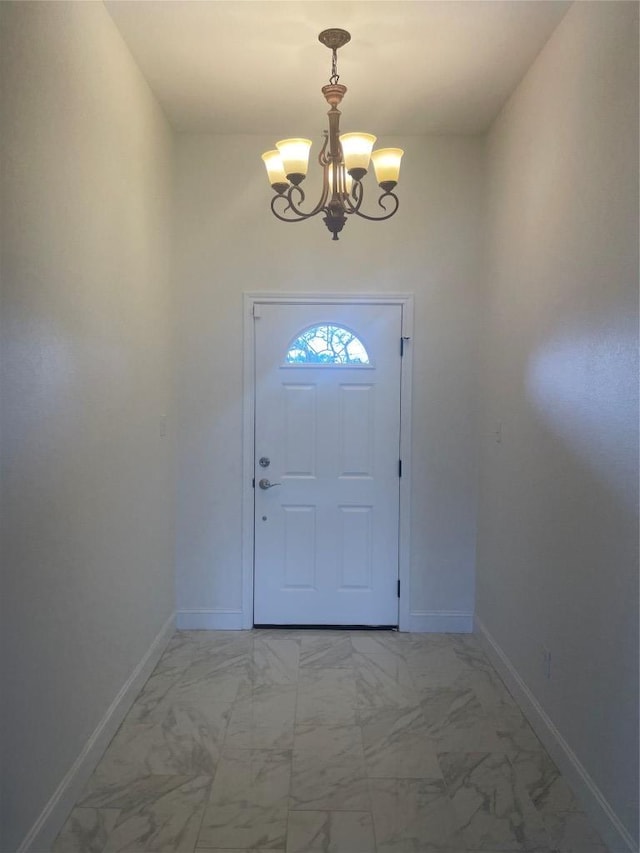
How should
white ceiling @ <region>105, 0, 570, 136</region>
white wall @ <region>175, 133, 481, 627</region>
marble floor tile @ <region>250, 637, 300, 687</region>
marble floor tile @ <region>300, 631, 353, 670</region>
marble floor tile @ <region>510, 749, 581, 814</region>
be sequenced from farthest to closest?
white wall @ <region>175, 133, 481, 627</region>
marble floor tile @ <region>300, 631, 353, 670</region>
marble floor tile @ <region>250, 637, 300, 687</region>
white ceiling @ <region>105, 0, 570, 136</region>
marble floor tile @ <region>510, 749, 581, 814</region>

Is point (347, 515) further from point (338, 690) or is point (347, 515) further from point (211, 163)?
point (211, 163)

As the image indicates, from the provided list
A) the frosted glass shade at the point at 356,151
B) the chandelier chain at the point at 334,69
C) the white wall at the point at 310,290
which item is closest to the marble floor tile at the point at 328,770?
the white wall at the point at 310,290

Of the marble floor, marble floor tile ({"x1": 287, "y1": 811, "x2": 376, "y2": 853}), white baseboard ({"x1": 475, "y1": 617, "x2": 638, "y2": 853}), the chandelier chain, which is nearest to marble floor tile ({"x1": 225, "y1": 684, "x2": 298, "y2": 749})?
the marble floor

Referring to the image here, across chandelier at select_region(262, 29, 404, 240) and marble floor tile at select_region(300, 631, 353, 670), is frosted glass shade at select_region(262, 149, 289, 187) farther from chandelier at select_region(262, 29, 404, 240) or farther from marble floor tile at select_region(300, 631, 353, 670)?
marble floor tile at select_region(300, 631, 353, 670)

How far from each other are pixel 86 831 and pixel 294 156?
2.45 m

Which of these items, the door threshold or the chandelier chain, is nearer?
the chandelier chain

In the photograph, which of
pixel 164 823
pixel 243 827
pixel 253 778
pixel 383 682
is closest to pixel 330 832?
pixel 243 827

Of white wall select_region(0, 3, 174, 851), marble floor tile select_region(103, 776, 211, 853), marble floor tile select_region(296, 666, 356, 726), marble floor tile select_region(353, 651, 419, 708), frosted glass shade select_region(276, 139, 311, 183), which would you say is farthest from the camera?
marble floor tile select_region(353, 651, 419, 708)

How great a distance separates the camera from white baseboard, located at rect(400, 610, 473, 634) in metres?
3.79

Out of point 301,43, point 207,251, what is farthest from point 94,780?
point 301,43

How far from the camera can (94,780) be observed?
7.54 feet

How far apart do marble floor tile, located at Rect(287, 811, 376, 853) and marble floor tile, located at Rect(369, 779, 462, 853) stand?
4 cm

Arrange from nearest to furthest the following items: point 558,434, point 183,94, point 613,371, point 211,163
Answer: point 613,371
point 558,434
point 183,94
point 211,163

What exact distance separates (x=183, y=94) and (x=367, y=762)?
10.7 ft
